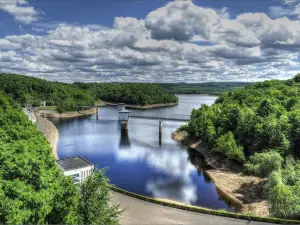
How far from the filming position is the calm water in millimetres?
34469

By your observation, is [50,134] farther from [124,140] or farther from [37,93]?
[37,93]

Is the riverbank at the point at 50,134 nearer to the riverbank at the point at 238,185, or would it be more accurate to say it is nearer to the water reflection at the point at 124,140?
the water reflection at the point at 124,140

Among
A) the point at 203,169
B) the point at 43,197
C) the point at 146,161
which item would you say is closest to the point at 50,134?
the point at 146,161

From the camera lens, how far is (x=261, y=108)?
51.7m

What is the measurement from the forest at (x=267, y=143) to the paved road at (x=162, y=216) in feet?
19.6

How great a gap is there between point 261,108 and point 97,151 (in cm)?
3077

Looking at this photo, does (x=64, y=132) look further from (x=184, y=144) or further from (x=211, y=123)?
(x=211, y=123)

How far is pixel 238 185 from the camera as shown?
36062 millimetres

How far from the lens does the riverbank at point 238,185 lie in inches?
1174

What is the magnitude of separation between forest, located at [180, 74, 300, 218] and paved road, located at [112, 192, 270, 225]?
5.99m

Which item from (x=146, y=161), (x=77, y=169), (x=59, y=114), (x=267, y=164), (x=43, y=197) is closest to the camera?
(x=43, y=197)

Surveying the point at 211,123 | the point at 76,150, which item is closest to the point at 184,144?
the point at 211,123

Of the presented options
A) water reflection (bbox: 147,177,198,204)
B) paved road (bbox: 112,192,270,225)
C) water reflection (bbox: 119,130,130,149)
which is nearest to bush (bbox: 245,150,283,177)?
water reflection (bbox: 147,177,198,204)

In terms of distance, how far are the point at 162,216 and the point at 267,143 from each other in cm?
2737
